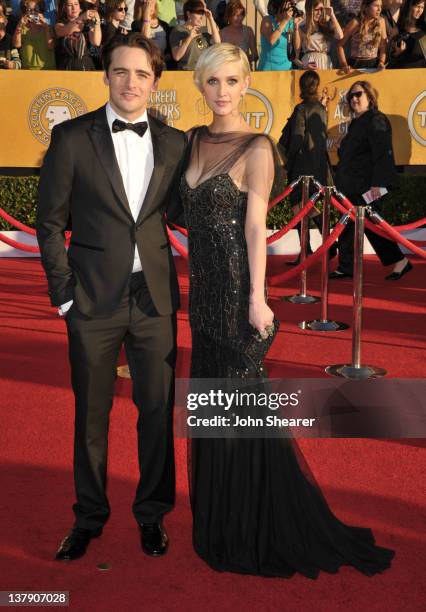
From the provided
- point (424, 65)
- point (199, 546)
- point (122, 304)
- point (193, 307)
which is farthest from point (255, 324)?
point (424, 65)

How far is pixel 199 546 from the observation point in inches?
132

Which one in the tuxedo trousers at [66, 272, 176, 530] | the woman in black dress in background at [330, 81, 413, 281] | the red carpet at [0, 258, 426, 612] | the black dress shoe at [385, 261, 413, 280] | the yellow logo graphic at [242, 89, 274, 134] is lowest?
the red carpet at [0, 258, 426, 612]

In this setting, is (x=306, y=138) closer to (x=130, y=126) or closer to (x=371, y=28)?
(x=371, y=28)

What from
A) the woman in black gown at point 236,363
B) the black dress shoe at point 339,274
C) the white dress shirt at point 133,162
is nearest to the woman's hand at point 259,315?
the woman in black gown at point 236,363

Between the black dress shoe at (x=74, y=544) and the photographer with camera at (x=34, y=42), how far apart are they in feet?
29.1

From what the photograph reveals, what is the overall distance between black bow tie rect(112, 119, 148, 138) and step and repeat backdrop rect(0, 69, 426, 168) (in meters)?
7.90

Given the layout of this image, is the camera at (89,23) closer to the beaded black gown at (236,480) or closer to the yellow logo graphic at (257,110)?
the yellow logo graphic at (257,110)

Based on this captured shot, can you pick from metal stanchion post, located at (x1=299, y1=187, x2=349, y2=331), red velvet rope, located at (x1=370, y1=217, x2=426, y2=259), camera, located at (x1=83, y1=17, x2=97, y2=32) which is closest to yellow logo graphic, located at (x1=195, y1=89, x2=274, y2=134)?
camera, located at (x1=83, y1=17, x2=97, y2=32)

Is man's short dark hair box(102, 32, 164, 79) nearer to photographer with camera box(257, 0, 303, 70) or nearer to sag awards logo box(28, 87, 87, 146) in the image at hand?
sag awards logo box(28, 87, 87, 146)

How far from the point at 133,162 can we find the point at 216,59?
0.47 meters

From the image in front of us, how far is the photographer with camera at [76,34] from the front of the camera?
11.1 meters

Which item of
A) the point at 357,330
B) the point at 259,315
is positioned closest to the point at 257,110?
the point at 357,330

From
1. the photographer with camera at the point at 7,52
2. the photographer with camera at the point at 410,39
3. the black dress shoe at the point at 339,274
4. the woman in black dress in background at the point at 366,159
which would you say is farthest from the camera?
the photographer with camera at the point at 7,52

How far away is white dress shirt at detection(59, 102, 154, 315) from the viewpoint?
317cm
